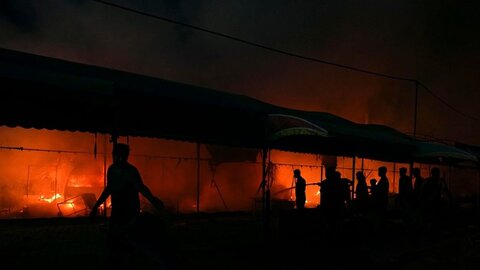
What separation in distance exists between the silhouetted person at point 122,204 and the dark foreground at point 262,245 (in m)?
0.28

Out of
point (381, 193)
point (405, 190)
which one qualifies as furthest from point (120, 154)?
point (405, 190)

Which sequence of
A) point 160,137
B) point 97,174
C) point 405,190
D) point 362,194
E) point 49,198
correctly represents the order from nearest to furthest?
point 160,137 → point 405,190 → point 362,194 → point 49,198 → point 97,174

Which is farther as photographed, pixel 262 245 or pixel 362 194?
pixel 362 194

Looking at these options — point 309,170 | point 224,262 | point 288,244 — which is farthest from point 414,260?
point 309,170

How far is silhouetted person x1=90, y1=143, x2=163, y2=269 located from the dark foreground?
0.28 m

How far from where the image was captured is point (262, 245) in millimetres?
9555

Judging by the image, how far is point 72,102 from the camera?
22.8 feet

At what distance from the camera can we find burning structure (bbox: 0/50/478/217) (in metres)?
7.03

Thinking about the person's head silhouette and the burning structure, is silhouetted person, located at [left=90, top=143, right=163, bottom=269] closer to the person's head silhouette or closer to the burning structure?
the person's head silhouette

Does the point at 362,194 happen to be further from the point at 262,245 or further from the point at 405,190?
the point at 262,245

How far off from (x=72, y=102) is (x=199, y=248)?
13.6 ft

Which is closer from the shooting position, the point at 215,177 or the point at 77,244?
the point at 77,244

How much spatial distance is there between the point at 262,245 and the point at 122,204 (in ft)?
16.7

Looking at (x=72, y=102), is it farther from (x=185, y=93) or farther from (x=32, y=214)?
(x=32, y=214)
